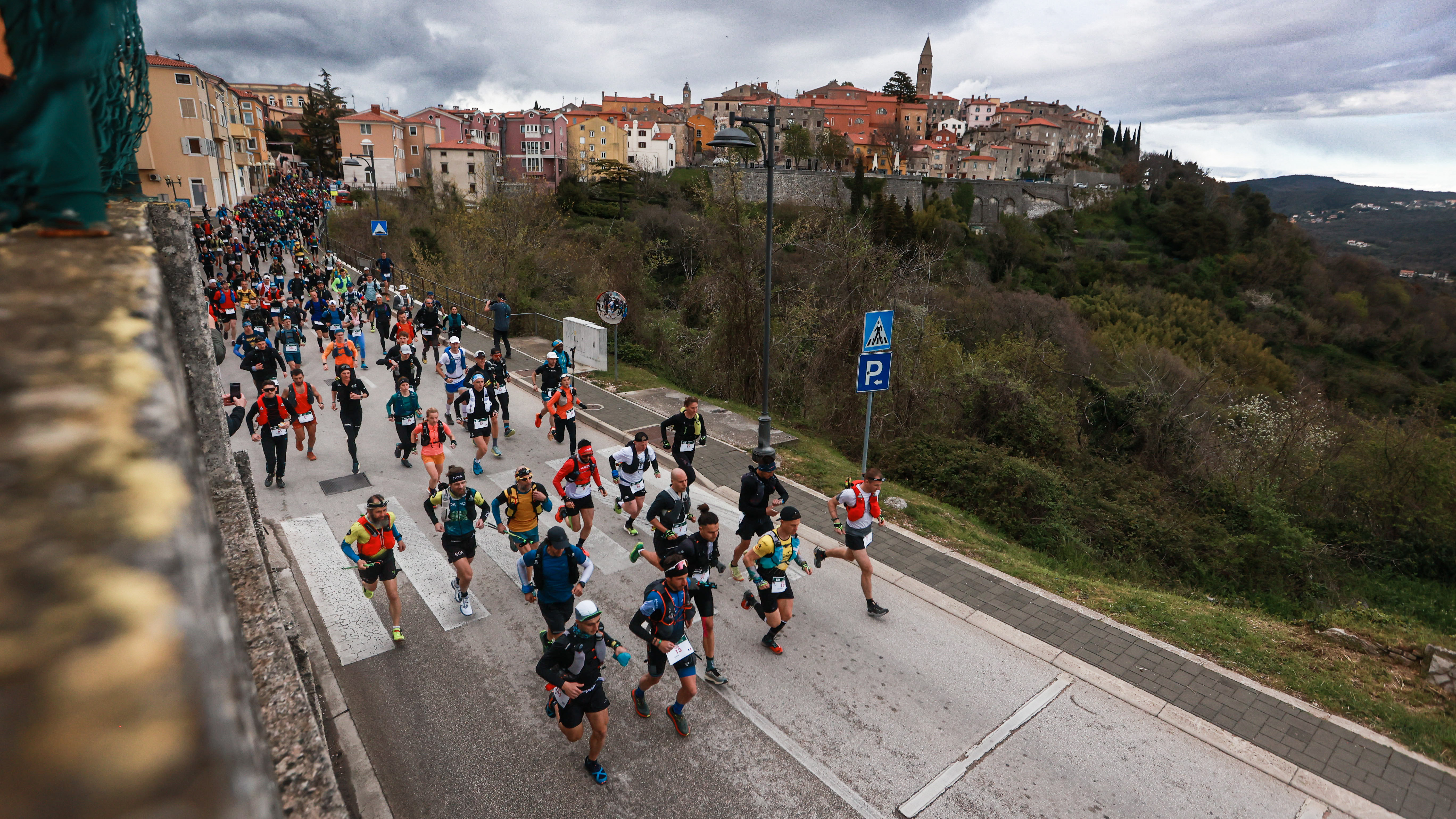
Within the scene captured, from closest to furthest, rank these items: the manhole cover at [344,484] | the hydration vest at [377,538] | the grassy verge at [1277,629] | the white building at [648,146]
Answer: the grassy verge at [1277,629] < the hydration vest at [377,538] < the manhole cover at [344,484] < the white building at [648,146]

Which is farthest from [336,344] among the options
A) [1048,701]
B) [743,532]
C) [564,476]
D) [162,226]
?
[1048,701]

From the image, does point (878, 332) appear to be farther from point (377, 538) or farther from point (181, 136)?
point (181, 136)

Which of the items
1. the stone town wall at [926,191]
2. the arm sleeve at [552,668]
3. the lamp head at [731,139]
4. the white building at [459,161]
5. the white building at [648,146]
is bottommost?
the arm sleeve at [552,668]

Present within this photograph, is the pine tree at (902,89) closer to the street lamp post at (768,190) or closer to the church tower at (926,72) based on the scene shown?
the church tower at (926,72)

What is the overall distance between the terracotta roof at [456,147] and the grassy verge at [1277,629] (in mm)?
81124

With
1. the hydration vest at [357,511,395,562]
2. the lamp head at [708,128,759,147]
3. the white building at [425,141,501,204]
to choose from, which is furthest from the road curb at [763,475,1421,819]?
the white building at [425,141,501,204]

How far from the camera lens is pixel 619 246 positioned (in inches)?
1388

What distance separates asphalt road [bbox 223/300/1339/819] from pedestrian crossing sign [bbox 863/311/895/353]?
3.31m

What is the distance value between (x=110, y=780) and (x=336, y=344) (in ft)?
53.4

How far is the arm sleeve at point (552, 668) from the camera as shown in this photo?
20.0ft

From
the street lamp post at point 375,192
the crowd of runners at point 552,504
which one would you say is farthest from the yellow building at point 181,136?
the street lamp post at point 375,192

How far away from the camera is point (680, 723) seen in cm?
693

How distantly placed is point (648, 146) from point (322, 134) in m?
37.8

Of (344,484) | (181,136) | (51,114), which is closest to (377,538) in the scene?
(181,136)
